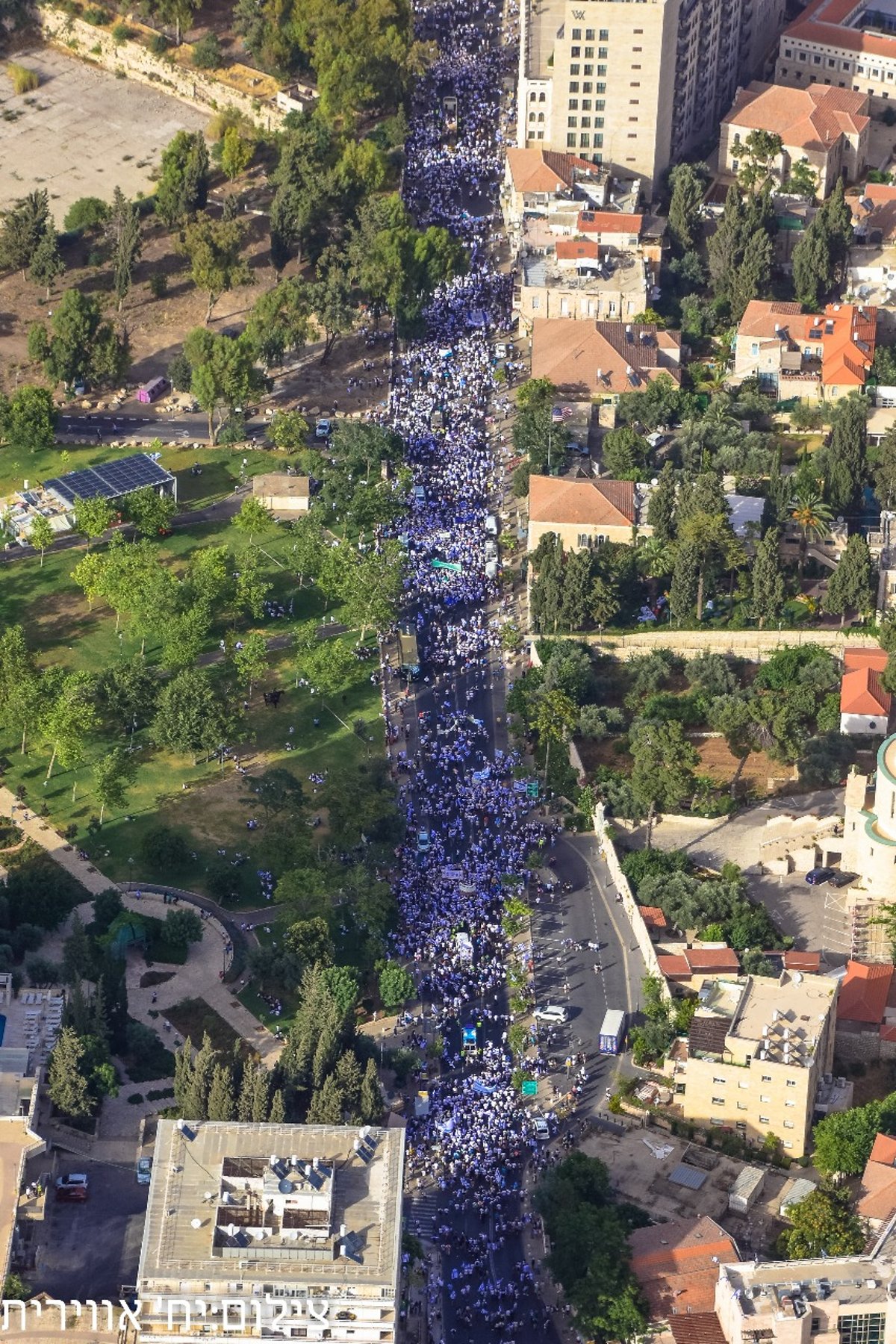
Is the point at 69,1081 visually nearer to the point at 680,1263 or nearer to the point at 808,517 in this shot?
the point at 680,1263

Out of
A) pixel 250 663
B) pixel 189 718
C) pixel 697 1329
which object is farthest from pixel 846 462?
pixel 697 1329

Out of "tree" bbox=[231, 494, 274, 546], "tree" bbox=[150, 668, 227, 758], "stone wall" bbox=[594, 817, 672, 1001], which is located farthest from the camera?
"tree" bbox=[231, 494, 274, 546]

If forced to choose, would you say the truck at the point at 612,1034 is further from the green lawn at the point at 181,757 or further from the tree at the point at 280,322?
the tree at the point at 280,322

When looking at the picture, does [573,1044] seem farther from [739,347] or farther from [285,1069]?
[739,347]

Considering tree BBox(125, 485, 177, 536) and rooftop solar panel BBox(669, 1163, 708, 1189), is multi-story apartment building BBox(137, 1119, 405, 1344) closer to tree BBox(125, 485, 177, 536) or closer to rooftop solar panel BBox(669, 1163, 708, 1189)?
rooftop solar panel BBox(669, 1163, 708, 1189)

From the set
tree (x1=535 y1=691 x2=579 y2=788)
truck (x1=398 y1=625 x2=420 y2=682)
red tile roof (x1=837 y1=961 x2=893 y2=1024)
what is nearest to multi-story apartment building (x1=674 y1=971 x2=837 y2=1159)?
red tile roof (x1=837 y1=961 x2=893 y2=1024)

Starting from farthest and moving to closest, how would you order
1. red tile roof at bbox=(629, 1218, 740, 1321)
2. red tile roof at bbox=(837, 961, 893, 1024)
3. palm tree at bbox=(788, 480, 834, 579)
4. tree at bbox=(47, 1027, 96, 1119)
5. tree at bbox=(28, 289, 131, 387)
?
tree at bbox=(28, 289, 131, 387), palm tree at bbox=(788, 480, 834, 579), red tile roof at bbox=(837, 961, 893, 1024), tree at bbox=(47, 1027, 96, 1119), red tile roof at bbox=(629, 1218, 740, 1321)

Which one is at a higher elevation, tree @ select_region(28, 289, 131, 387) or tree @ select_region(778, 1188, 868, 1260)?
tree @ select_region(28, 289, 131, 387)
